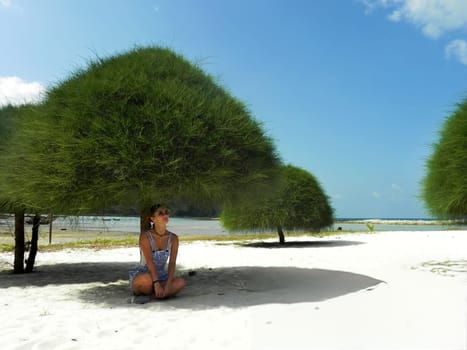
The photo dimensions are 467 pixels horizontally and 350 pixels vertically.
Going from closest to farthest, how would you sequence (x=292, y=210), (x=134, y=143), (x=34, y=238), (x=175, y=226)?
(x=134, y=143) → (x=34, y=238) → (x=292, y=210) → (x=175, y=226)

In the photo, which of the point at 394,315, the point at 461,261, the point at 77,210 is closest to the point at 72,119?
the point at 77,210

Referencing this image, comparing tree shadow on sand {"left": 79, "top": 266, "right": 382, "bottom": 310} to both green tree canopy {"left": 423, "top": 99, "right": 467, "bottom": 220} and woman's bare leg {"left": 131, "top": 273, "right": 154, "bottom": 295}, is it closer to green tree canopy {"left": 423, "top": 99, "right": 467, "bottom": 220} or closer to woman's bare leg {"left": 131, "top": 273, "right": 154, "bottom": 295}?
woman's bare leg {"left": 131, "top": 273, "right": 154, "bottom": 295}

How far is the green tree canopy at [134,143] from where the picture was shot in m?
6.38

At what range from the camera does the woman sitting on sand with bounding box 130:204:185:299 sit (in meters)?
6.45

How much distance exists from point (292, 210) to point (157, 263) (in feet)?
34.9

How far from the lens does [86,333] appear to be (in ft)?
15.3

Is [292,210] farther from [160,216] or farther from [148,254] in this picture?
[148,254]

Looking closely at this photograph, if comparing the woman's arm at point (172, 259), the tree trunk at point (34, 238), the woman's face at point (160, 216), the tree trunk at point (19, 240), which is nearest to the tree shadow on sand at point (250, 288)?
the woman's arm at point (172, 259)

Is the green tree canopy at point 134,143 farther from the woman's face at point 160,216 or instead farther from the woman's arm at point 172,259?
the woman's arm at point 172,259

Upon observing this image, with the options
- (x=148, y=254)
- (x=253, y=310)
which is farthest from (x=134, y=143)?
(x=253, y=310)

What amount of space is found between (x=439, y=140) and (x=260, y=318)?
6.17 metres

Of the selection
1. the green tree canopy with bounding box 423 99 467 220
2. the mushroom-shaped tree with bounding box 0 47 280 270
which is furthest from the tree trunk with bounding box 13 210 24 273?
the green tree canopy with bounding box 423 99 467 220

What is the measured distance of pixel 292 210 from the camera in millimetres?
16750

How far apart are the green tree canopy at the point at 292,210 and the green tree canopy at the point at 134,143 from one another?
927 cm
